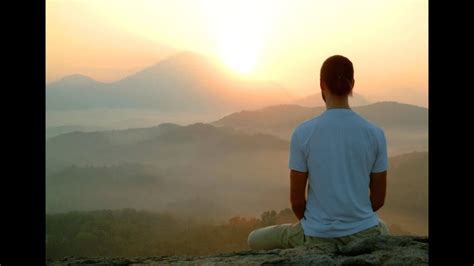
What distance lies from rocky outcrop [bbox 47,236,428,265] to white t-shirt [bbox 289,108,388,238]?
111mm

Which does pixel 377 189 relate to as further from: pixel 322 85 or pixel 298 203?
pixel 322 85

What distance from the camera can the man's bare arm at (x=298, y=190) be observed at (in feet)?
12.6

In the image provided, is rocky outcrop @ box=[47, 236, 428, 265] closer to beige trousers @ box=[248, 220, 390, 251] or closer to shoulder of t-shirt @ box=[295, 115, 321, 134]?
beige trousers @ box=[248, 220, 390, 251]

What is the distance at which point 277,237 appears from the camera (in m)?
4.17

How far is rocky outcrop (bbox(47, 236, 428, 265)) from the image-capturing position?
12.2 feet

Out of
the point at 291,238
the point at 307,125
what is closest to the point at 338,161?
the point at 307,125

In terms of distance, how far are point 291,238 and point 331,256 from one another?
0.35m

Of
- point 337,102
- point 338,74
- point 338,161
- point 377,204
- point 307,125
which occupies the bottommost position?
point 377,204

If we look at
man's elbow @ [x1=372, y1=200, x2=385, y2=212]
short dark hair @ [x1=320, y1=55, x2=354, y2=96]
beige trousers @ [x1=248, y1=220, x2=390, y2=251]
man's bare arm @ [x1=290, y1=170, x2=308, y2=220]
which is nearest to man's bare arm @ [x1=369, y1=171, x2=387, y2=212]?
man's elbow @ [x1=372, y1=200, x2=385, y2=212]
